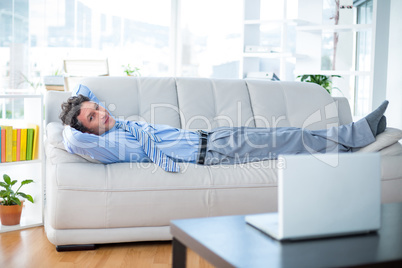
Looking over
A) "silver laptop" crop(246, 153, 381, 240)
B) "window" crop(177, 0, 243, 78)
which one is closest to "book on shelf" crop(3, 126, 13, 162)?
"silver laptop" crop(246, 153, 381, 240)

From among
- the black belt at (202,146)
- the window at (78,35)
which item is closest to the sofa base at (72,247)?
the black belt at (202,146)

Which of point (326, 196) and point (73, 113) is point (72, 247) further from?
point (326, 196)

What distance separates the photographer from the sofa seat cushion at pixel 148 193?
2.44 m

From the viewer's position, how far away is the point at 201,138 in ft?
9.77

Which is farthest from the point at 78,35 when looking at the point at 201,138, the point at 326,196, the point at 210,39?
the point at 326,196

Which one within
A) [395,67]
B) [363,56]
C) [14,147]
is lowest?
[14,147]

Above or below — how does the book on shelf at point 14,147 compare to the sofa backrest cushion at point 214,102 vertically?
below

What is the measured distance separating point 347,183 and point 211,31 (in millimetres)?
5172

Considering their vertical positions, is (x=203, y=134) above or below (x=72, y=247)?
above

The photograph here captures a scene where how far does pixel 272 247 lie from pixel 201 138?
168cm

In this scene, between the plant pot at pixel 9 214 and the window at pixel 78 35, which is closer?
the plant pot at pixel 9 214

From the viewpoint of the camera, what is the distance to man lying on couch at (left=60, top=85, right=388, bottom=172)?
108 inches

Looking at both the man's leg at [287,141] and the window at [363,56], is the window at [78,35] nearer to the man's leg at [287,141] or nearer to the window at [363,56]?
the window at [363,56]

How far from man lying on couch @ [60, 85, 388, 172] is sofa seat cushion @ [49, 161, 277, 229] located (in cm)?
14
